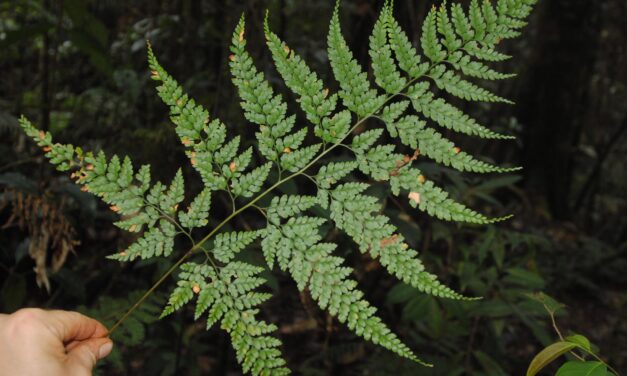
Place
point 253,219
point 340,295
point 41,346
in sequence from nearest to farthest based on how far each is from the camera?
point 41,346
point 340,295
point 253,219

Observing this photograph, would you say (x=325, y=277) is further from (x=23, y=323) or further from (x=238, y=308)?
(x=23, y=323)

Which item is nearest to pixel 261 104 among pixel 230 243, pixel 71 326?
pixel 230 243

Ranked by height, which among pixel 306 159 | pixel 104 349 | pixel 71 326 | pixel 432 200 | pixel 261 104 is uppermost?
pixel 261 104

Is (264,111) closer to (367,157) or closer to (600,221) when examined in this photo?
(367,157)

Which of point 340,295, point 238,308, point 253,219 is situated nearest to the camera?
point 340,295

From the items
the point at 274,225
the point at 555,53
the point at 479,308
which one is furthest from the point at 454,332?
the point at 555,53

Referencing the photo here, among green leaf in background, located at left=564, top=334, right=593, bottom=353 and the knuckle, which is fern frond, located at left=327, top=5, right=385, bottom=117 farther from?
the knuckle

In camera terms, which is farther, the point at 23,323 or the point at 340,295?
the point at 340,295
